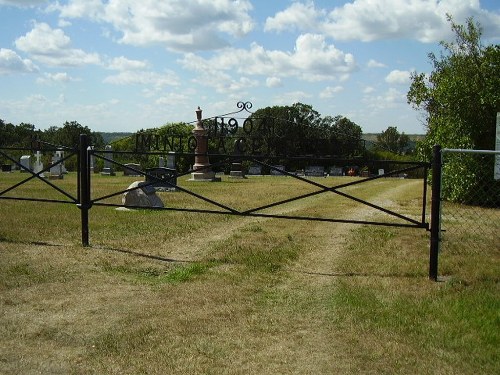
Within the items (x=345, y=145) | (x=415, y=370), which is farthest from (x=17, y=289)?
(x=345, y=145)

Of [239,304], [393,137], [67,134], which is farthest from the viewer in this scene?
[393,137]

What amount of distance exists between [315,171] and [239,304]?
3307 cm

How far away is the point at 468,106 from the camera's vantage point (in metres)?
15.3

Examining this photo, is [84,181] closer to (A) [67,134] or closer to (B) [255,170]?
(B) [255,170]

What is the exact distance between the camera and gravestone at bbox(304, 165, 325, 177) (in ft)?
122

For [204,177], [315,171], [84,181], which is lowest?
[315,171]

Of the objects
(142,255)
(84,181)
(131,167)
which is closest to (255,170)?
(131,167)

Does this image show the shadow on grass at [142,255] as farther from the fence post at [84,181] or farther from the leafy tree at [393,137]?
the leafy tree at [393,137]

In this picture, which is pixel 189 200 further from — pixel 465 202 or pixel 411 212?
pixel 465 202

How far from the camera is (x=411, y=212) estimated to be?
13828mm

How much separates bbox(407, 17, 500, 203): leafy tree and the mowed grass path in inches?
258

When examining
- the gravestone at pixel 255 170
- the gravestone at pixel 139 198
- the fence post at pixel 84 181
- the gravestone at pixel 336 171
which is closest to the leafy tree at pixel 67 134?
the gravestone at pixel 255 170

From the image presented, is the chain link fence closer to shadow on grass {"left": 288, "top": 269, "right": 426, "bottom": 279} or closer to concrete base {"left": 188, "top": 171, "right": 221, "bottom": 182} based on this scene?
shadow on grass {"left": 288, "top": 269, "right": 426, "bottom": 279}

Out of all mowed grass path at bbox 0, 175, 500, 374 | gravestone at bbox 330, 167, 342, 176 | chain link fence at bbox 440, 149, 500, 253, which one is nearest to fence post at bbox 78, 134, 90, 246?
mowed grass path at bbox 0, 175, 500, 374
